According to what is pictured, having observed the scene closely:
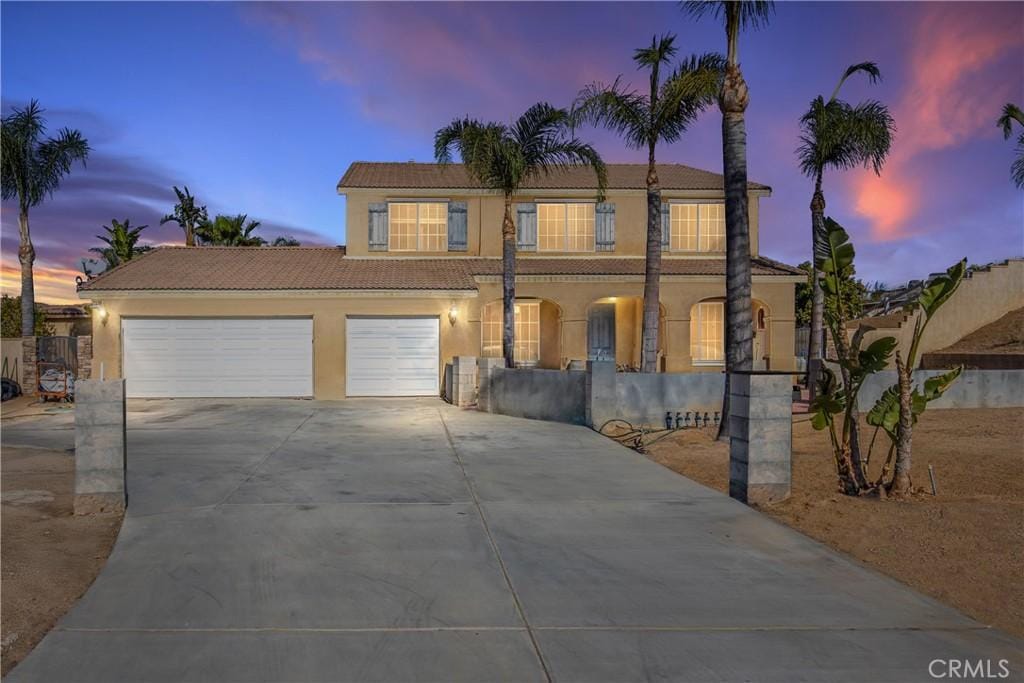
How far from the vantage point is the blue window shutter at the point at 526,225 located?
23203 millimetres

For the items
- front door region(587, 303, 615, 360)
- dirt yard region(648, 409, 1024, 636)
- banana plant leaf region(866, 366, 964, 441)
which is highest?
front door region(587, 303, 615, 360)

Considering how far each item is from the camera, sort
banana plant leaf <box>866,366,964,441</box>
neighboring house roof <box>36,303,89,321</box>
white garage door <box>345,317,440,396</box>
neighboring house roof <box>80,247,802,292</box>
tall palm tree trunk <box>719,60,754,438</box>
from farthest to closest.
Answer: neighboring house roof <box>36,303,89,321</box>
white garage door <box>345,317,440,396</box>
neighboring house roof <box>80,247,802,292</box>
tall palm tree trunk <box>719,60,754,438</box>
banana plant leaf <box>866,366,964,441</box>

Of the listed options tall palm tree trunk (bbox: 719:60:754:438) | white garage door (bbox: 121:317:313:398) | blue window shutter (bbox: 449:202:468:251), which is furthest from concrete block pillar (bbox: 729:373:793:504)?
blue window shutter (bbox: 449:202:468:251)

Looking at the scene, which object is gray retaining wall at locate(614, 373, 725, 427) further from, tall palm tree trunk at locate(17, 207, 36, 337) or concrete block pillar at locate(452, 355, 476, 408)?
tall palm tree trunk at locate(17, 207, 36, 337)

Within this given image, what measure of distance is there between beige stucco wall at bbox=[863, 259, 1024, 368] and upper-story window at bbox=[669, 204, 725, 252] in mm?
6838

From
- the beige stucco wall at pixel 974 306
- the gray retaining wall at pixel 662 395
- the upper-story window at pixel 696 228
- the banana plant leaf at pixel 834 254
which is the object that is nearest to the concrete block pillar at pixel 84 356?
the gray retaining wall at pixel 662 395

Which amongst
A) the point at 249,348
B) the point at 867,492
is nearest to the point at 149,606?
the point at 867,492

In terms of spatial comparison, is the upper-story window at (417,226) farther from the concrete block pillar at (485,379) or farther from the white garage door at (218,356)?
the concrete block pillar at (485,379)

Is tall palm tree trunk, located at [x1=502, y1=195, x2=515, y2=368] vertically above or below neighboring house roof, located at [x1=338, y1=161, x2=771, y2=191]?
below

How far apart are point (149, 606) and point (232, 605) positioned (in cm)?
54

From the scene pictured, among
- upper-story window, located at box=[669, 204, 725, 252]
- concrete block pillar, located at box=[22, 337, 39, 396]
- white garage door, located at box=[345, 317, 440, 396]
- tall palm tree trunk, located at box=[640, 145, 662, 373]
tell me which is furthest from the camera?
upper-story window, located at box=[669, 204, 725, 252]

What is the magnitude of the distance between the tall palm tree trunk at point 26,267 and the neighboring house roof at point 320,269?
16.4 ft

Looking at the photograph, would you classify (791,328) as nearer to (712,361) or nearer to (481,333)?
(712,361)

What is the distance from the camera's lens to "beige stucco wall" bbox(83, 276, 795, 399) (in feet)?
65.2
